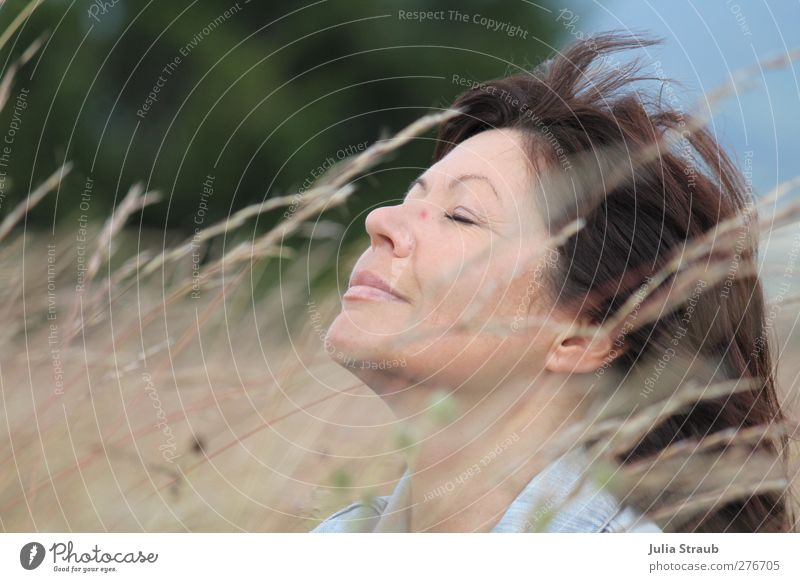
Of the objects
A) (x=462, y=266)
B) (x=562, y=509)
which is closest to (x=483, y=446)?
(x=562, y=509)

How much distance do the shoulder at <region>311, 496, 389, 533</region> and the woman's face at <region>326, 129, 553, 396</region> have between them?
207 mm

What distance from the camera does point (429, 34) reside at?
3559 millimetres

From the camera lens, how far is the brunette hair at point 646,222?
133 centimetres

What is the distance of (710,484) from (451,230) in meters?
0.50

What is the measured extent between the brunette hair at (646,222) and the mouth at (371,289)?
21cm

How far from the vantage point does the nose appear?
4.36ft

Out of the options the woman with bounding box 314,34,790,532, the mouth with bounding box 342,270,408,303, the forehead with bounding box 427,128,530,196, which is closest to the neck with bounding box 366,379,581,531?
the woman with bounding box 314,34,790,532

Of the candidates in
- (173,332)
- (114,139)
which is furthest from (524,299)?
(114,139)

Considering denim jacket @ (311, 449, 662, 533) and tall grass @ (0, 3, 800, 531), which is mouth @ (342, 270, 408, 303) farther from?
denim jacket @ (311, 449, 662, 533)

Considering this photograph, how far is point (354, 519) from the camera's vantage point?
141 cm

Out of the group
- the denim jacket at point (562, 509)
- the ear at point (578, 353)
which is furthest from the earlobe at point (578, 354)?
the denim jacket at point (562, 509)

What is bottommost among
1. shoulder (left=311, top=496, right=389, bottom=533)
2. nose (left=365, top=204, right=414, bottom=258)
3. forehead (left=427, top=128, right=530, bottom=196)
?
shoulder (left=311, top=496, right=389, bottom=533)

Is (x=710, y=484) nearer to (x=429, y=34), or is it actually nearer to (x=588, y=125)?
(x=588, y=125)
